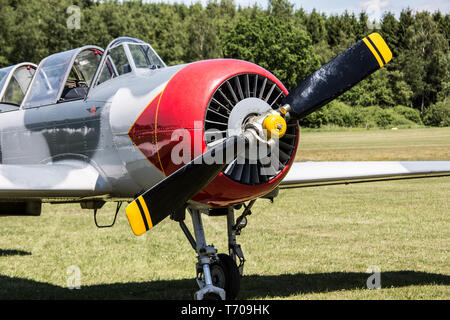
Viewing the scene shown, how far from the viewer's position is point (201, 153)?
506 centimetres

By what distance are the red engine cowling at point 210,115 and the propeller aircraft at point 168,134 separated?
1 cm

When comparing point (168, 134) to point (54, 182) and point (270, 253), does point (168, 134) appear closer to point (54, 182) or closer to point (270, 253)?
point (54, 182)

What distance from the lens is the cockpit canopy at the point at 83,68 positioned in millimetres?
6316

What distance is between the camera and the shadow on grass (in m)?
7.19

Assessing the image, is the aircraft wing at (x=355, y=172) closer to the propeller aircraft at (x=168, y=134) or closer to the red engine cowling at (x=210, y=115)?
the propeller aircraft at (x=168, y=134)

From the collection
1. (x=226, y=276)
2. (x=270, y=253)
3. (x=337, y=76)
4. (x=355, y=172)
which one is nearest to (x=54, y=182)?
(x=226, y=276)

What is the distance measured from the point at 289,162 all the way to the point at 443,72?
290ft

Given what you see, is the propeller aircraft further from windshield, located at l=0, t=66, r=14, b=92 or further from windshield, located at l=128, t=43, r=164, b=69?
windshield, located at l=0, t=66, r=14, b=92

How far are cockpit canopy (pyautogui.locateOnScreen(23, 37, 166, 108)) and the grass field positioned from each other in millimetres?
2550

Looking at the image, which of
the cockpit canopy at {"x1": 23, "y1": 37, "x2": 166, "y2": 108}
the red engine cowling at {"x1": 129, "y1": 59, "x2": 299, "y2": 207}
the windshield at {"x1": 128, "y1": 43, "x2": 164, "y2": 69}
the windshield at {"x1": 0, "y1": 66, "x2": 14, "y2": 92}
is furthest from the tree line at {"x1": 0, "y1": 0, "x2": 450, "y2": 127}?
the red engine cowling at {"x1": 129, "y1": 59, "x2": 299, "y2": 207}

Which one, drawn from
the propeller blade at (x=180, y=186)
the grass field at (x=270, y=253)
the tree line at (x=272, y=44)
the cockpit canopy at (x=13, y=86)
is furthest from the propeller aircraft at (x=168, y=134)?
the tree line at (x=272, y=44)

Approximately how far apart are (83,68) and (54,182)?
1.84 meters

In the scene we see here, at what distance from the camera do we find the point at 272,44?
6881 cm

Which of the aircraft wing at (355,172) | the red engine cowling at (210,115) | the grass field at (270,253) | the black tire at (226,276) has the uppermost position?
the red engine cowling at (210,115)
